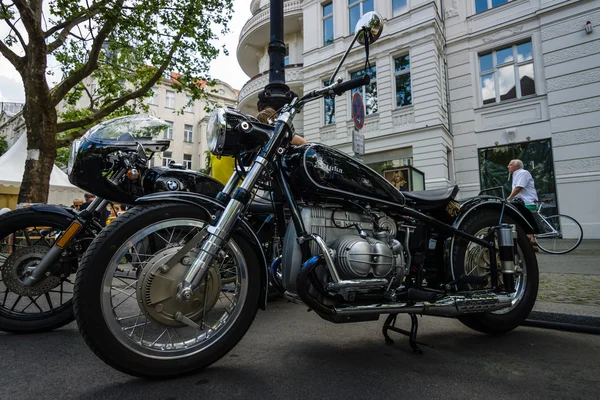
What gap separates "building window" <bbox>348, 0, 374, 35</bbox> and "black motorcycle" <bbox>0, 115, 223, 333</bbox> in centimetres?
1354

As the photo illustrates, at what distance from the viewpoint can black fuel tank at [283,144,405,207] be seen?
194cm

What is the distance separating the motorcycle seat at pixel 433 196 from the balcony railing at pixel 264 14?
16242mm

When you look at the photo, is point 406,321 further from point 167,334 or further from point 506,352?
point 167,334

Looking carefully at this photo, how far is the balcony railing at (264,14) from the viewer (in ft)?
55.1

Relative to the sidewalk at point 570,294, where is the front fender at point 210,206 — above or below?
above

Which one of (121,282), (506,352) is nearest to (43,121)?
(121,282)

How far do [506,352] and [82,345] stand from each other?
2.55m

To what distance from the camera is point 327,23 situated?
15898mm

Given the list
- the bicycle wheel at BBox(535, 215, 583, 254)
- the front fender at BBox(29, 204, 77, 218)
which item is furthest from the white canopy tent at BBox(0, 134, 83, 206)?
the bicycle wheel at BBox(535, 215, 583, 254)

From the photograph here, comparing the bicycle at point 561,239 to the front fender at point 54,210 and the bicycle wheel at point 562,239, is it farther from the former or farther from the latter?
the front fender at point 54,210

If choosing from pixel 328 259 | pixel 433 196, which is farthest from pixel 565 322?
pixel 328 259

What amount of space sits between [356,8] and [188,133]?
25.5 meters

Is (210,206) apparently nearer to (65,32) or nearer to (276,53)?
(276,53)

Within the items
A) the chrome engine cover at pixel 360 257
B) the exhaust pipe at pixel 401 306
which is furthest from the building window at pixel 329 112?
the chrome engine cover at pixel 360 257
